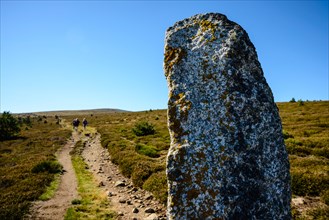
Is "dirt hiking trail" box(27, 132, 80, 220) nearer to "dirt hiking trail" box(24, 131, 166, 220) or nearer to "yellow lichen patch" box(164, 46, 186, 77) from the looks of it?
"dirt hiking trail" box(24, 131, 166, 220)

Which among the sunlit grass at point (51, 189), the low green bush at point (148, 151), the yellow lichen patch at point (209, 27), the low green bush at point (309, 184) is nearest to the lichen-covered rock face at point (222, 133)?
the yellow lichen patch at point (209, 27)

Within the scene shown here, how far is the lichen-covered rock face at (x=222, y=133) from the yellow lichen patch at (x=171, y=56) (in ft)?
0.08

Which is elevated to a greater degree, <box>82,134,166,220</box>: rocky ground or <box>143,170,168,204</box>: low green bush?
<box>143,170,168,204</box>: low green bush

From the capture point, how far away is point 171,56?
19.2 feet

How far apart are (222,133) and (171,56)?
2.30 metres

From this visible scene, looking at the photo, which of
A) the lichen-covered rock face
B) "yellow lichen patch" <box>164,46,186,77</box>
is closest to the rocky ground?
the lichen-covered rock face

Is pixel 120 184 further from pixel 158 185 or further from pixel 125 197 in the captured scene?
pixel 158 185

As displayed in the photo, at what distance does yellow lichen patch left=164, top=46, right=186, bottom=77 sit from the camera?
571cm

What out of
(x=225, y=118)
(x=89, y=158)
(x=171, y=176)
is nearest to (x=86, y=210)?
(x=171, y=176)

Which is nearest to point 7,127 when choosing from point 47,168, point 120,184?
point 47,168

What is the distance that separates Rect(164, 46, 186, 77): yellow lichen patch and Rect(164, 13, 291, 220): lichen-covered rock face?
0.08 ft

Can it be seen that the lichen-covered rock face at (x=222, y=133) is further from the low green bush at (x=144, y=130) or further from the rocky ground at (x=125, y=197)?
the low green bush at (x=144, y=130)

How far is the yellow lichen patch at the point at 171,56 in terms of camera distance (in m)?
5.71

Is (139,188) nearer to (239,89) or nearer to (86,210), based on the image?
(86,210)
